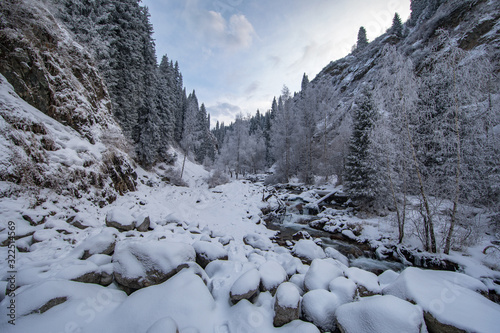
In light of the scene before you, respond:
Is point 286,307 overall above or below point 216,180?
below

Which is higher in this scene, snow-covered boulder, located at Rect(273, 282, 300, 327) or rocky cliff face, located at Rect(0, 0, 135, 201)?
rocky cliff face, located at Rect(0, 0, 135, 201)

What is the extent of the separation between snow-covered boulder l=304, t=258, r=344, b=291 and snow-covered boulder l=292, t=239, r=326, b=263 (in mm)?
2646

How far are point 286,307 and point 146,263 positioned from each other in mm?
2681

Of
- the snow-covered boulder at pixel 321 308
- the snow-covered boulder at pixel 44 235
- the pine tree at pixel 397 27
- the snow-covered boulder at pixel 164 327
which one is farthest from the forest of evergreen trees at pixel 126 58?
the pine tree at pixel 397 27

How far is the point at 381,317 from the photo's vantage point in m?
2.62

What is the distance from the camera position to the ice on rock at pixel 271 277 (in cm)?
375

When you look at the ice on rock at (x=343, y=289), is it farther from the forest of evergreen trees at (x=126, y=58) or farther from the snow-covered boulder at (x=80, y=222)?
the forest of evergreen trees at (x=126, y=58)

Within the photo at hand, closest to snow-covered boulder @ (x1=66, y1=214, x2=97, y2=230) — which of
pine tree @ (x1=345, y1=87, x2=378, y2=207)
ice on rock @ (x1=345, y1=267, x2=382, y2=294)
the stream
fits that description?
the stream

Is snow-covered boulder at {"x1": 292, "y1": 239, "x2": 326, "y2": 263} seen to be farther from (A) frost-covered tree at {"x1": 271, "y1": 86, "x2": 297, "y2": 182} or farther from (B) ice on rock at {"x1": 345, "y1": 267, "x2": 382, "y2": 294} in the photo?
(A) frost-covered tree at {"x1": 271, "y1": 86, "x2": 297, "y2": 182}

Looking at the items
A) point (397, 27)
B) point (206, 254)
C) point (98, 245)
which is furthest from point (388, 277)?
point (397, 27)

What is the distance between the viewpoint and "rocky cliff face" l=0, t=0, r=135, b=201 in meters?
6.24

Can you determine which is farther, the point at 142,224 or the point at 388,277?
the point at 142,224

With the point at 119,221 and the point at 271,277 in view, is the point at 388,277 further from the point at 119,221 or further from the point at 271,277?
the point at 119,221

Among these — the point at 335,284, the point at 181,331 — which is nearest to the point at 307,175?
the point at 335,284
